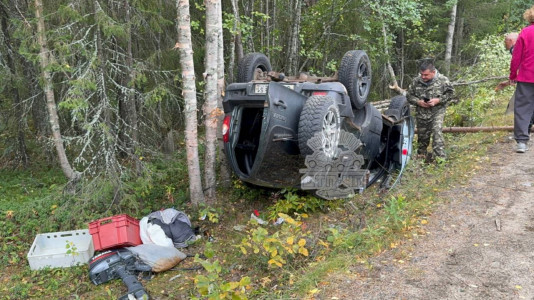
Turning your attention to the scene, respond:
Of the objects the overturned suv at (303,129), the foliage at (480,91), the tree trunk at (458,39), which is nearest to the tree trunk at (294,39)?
the foliage at (480,91)

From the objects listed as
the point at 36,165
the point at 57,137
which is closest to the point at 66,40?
the point at 57,137

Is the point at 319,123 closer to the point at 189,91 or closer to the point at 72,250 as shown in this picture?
the point at 189,91

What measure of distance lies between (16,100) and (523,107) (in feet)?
37.4

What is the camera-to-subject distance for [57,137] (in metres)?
8.15

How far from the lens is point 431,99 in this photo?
696cm

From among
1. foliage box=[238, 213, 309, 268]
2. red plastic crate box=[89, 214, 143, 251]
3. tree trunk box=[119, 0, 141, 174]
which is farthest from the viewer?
tree trunk box=[119, 0, 141, 174]

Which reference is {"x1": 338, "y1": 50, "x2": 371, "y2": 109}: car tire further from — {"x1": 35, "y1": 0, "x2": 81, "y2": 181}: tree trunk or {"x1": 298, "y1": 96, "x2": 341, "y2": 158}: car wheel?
{"x1": 35, "y1": 0, "x2": 81, "y2": 181}: tree trunk

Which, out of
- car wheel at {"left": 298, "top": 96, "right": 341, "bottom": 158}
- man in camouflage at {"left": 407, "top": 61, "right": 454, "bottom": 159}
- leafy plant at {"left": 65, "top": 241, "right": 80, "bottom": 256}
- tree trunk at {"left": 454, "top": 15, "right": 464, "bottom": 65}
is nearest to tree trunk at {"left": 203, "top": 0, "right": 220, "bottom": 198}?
car wheel at {"left": 298, "top": 96, "right": 341, "bottom": 158}

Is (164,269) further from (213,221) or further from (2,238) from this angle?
(2,238)

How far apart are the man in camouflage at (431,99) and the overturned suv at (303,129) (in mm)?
625

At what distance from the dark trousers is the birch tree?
16.1ft

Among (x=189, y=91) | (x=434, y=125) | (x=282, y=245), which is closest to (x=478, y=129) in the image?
(x=434, y=125)

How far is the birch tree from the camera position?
6215 mm

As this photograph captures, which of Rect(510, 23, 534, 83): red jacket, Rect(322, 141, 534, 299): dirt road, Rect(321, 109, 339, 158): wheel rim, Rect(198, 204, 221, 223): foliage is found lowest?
Rect(198, 204, 221, 223): foliage
